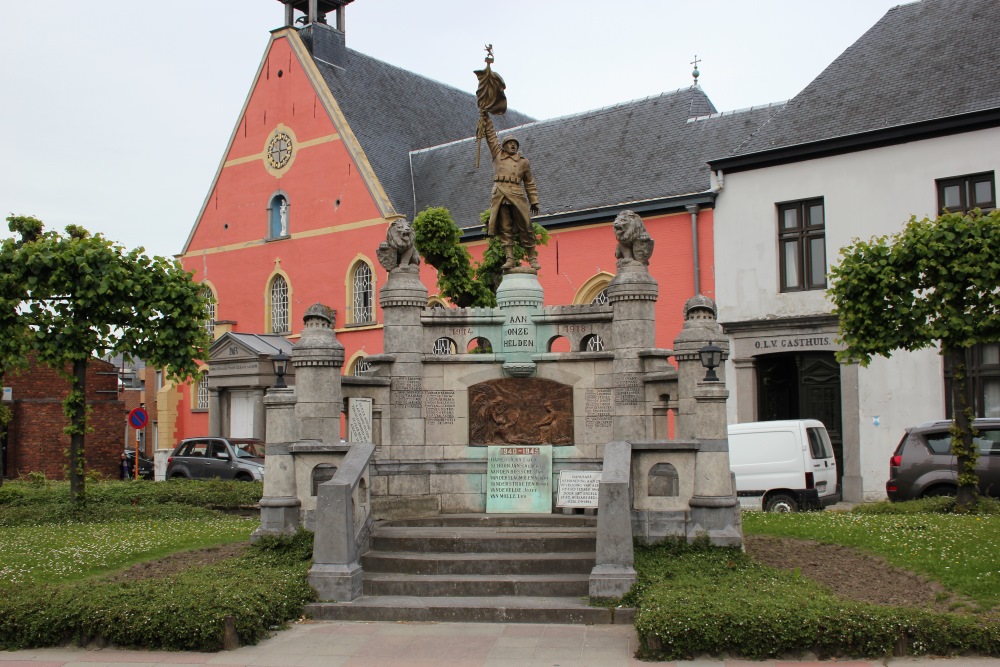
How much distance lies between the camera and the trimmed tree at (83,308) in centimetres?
1923

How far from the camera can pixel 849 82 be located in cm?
2739

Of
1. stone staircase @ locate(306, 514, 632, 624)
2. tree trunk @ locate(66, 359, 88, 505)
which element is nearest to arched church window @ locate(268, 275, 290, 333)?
tree trunk @ locate(66, 359, 88, 505)

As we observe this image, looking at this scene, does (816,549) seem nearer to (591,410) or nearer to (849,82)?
(591,410)

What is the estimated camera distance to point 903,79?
26422mm

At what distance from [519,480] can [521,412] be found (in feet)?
2.99

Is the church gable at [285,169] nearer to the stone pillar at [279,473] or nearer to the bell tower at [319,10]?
the bell tower at [319,10]

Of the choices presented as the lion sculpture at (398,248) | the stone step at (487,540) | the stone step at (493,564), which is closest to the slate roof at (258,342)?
the lion sculpture at (398,248)

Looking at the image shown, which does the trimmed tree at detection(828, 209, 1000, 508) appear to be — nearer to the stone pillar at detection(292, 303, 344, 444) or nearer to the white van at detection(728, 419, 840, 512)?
the white van at detection(728, 419, 840, 512)

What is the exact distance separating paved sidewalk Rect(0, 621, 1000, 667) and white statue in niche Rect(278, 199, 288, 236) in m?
30.4

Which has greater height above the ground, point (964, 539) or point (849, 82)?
point (849, 82)

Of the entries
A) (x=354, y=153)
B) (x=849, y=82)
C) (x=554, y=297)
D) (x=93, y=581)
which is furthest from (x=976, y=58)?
(x=93, y=581)

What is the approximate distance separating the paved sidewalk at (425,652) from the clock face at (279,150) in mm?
30913

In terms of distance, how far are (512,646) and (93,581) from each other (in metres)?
4.82

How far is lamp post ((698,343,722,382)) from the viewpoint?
12492 millimetres
